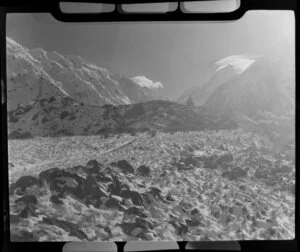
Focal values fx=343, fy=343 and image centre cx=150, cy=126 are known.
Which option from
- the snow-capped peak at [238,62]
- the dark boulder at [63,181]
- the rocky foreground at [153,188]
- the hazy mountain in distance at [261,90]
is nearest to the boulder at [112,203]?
the rocky foreground at [153,188]

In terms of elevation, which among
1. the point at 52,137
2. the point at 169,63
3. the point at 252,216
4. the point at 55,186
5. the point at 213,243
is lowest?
the point at 213,243

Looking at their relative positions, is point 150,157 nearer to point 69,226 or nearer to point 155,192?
point 155,192

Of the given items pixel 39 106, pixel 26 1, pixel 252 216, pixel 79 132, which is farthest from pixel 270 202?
pixel 26 1

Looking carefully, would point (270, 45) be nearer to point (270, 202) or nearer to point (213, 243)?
point (270, 202)

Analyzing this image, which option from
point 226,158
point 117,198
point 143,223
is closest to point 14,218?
point 117,198

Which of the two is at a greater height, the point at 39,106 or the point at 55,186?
Result: the point at 39,106

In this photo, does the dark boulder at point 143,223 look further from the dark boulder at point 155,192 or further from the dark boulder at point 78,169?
the dark boulder at point 78,169

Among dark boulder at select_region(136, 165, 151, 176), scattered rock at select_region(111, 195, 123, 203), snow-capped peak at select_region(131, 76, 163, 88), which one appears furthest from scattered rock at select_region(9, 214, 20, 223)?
snow-capped peak at select_region(131, 76, 163, 88)

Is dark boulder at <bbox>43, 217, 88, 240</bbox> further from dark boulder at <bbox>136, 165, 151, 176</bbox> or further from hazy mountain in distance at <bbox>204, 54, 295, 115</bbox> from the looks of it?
hazy mountain in distance at <bbox>204, 54, 295, 115</bbox>
